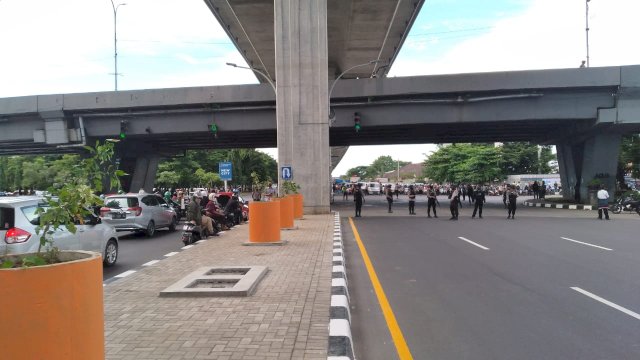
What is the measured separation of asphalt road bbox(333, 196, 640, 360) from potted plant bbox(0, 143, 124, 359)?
2.70 metres

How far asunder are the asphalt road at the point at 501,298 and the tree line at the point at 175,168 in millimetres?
26475

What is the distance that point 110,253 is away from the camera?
36.5 ft

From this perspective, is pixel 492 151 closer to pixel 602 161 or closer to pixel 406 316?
pixel 602 161

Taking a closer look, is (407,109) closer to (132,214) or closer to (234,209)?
(234,209)

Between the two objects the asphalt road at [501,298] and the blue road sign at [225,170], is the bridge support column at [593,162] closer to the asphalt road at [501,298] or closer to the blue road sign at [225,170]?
the asphalt road at [501,298]

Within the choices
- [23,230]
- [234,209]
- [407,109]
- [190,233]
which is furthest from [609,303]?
[407,109]

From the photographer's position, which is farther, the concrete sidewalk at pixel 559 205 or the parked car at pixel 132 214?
the concrete sidewalk at pixel 559 205

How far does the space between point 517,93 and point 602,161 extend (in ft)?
25.9

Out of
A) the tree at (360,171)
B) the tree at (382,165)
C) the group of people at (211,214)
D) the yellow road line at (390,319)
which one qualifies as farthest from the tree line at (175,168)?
the tree at (360,171)

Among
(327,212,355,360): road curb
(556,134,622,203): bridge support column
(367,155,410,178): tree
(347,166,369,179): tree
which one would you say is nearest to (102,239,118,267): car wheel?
(327,212,355,360): road curb

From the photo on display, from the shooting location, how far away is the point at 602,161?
32406mm

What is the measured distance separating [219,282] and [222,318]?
6.72ft

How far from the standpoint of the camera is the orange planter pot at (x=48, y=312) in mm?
3129

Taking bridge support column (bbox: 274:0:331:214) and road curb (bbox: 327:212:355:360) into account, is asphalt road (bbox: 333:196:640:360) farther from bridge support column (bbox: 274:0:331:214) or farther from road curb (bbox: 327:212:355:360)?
bridge support column (bbox: 274:0:331:214)
